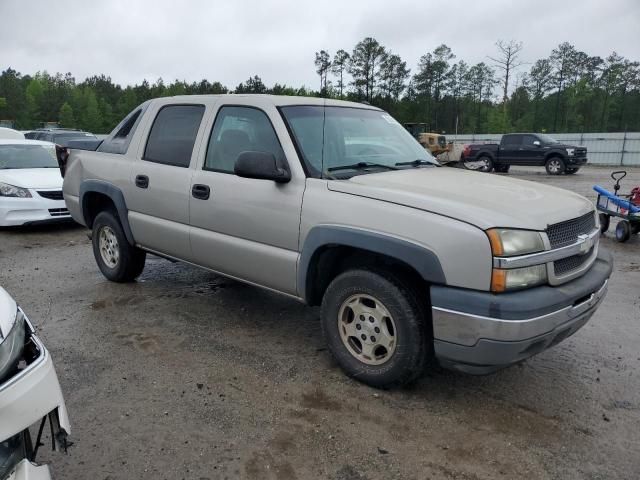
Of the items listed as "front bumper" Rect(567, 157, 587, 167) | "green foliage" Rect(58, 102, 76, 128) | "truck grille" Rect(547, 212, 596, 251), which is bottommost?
"front bumper" Rect(567, 157, 587, 167)

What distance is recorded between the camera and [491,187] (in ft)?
11.3

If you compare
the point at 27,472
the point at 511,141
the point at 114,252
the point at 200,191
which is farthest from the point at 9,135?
the point at 511,141

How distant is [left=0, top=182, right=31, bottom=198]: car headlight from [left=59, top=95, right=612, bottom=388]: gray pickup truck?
4330mm

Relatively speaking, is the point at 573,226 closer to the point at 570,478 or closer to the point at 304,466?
the point at 570,478

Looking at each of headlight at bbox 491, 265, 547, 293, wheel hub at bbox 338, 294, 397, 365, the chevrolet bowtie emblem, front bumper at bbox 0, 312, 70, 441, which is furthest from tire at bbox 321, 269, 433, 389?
front bumper at bbox 0, 312, 70, 441

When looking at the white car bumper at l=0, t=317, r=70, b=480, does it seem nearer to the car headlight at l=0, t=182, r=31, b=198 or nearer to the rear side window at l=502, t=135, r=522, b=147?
the car headlight at l=0, t=182, r=31, b=198

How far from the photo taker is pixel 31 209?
8.40m

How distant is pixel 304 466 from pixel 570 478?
1.32 meters

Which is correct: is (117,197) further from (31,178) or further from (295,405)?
(31,178)

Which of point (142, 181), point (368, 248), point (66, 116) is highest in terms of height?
point (66, 116)

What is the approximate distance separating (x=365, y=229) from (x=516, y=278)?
902mm

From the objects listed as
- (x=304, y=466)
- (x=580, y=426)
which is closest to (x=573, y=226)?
(x=580, y=426)

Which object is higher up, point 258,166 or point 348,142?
point 348,142

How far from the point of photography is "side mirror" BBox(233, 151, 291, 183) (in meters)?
3.46
